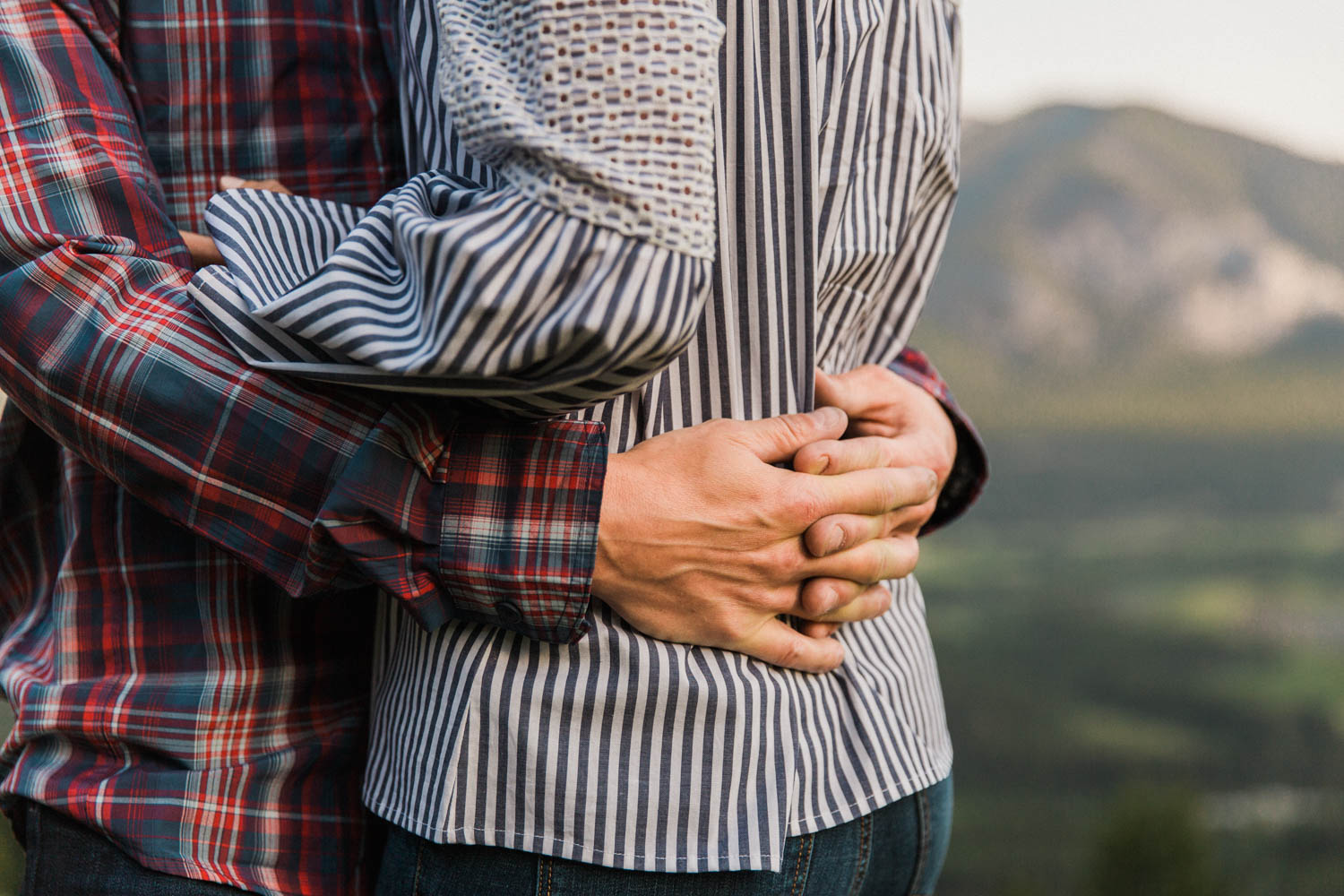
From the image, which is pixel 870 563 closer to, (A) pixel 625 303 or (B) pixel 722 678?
(B) pixel 722 678

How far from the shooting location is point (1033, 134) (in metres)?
3.13

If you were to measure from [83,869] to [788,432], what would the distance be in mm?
533

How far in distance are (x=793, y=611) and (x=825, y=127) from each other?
32 cm

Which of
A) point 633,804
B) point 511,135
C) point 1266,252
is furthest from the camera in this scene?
point 1266,252

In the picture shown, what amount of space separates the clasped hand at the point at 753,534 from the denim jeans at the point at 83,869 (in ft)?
1.11

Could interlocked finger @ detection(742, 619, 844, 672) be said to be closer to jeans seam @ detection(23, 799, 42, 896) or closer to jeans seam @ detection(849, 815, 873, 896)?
jeans seam @ detection(849, 815, 873, 896)

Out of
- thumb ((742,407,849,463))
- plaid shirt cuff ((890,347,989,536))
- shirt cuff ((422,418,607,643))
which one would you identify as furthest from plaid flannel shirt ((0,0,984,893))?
plaid shirt cuff ((890,347,989,536))

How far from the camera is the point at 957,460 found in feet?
3.32

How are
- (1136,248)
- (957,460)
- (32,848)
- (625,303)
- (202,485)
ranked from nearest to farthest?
(625,303), (202,485), (32,848), (957,460), (1136,248)

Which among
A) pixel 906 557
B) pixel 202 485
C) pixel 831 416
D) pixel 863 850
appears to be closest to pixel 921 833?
pixel 863 850

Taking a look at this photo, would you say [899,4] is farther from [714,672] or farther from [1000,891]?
[1000,891]

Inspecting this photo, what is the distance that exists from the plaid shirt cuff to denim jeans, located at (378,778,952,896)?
34cm

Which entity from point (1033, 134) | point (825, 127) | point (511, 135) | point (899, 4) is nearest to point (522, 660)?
point (511, 135)

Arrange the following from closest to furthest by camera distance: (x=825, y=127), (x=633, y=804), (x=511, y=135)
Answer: (x=511, y=135) < (x=633, y=804) < (x=825, y=127)
